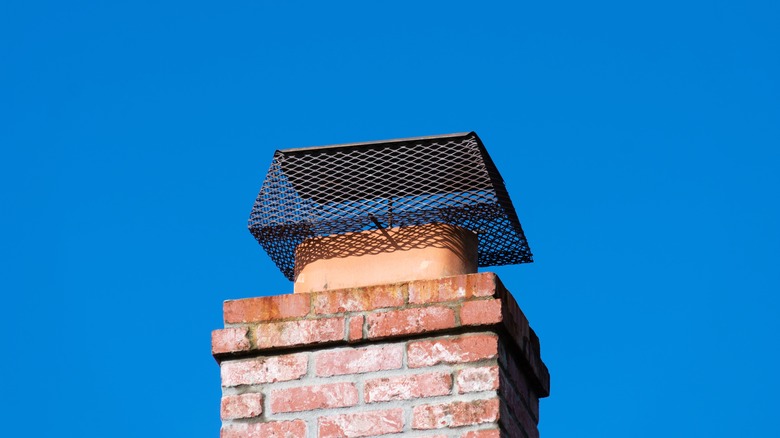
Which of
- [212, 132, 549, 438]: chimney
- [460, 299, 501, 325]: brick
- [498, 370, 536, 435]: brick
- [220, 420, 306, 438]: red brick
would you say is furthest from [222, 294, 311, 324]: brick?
→ [498, 370, 536, 435]: brick

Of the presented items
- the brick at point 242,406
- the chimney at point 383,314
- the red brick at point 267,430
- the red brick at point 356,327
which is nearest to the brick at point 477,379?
the chimney at point 383,314

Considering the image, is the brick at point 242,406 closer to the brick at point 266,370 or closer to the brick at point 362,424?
the brick at point 266,370

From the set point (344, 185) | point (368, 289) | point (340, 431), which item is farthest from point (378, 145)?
point (340, 431)

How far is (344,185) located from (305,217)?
0.49ft

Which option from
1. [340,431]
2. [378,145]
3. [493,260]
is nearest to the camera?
[340,431]

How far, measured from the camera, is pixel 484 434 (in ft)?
12.3

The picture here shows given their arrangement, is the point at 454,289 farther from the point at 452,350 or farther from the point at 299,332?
the point at 299,332

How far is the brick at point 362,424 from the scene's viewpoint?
381 centimetres

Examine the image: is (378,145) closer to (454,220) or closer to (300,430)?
(454,220)

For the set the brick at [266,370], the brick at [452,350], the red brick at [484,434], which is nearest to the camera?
the red brick at [484,434]

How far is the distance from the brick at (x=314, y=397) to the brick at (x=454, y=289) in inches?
11.5

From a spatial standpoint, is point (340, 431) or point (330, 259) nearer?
point (340, 431)

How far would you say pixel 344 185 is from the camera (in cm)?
420

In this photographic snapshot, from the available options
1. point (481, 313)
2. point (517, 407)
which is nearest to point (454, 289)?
point (481, 313)
